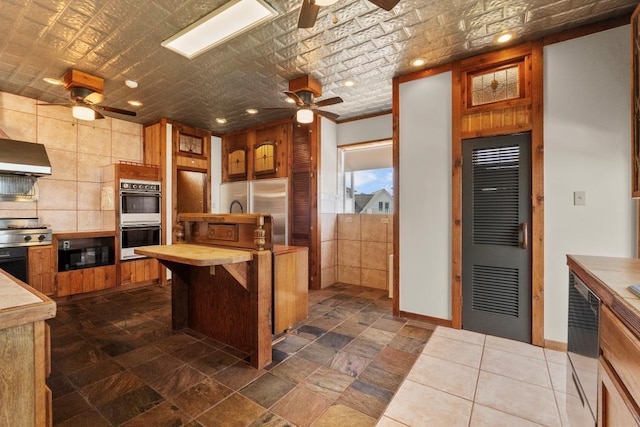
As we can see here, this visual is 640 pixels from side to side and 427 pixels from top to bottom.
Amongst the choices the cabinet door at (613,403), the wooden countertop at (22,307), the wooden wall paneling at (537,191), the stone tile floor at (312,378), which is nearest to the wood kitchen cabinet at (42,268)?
the stone tile floor at (312,378)

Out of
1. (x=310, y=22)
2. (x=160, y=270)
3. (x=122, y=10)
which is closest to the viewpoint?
(x=310, y=22)

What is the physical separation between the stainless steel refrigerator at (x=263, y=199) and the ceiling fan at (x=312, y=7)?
307cm

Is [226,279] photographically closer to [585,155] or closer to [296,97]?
[296,97]

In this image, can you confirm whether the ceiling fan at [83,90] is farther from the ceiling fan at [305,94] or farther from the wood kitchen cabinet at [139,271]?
the wood kitchen cabinet at [139,271]

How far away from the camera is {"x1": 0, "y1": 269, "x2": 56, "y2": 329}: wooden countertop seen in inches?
32.7

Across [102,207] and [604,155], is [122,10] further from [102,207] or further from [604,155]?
[604,155]

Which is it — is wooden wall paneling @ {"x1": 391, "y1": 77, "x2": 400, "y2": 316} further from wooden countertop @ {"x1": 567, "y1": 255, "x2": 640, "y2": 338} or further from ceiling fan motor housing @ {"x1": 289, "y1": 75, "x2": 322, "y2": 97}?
wooden countertop @ {"x1": 567, "y1": 255, "x2": 640, "y2": 338}

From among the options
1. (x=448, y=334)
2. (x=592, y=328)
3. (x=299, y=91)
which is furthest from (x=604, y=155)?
(x=299, y=91)

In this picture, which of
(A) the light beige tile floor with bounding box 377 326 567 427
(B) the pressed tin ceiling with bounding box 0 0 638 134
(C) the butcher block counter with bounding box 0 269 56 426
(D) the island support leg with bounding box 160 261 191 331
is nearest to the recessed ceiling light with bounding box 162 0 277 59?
(B) the pressed tin ceiling with bounding box 0 0 638 134

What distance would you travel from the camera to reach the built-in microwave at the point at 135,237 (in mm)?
4391

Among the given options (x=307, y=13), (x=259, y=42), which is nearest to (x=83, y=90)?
(x=259, y=42)

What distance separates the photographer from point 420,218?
3.21 m

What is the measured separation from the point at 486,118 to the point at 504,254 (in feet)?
4.57

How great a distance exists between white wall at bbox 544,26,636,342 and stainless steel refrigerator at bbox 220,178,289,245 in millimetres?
3577
